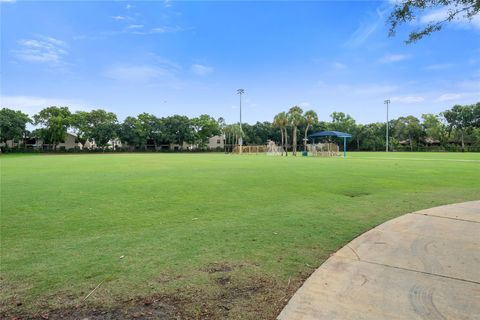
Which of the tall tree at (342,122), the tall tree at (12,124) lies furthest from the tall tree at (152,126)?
the tall tree at (342,122)

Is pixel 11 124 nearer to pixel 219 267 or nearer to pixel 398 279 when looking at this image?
pixel 219 267

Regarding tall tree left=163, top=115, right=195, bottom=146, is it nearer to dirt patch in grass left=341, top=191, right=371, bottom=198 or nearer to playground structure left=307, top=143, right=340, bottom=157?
playground structure left=307, top=143, right=340, bottom=157

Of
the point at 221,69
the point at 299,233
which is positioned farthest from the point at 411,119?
A: the point at 299,233

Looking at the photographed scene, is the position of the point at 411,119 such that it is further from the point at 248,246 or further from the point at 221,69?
the point at 248,246

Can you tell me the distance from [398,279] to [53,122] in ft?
236

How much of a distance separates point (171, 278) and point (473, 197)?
7.95 meters

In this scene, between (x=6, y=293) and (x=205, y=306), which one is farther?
(x=6, y=293)

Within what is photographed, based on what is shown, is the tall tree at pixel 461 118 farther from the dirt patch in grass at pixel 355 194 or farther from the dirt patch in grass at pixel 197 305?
the dirt patch in grass at pixel 197 305

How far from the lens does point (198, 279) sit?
11.1 feet

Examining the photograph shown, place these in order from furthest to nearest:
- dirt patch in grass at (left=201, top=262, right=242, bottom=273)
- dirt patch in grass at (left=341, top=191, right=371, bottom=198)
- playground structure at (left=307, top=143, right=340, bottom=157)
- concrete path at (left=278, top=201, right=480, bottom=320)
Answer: playground structure at (left=307, top=143, right=340, bottom=157) < dirt patch in grass at (left=341, top=191, right=371, bottom=198) < dirt patch in grass at (left=201, top=262, right=242, bottom=273) < concrete path at (left=278, top=201, right=480, bottom=320)

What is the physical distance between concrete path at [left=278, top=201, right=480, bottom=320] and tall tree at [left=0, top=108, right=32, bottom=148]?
69.5 m

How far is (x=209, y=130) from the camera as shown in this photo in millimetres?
78312

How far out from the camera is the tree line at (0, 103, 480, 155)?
216 ft

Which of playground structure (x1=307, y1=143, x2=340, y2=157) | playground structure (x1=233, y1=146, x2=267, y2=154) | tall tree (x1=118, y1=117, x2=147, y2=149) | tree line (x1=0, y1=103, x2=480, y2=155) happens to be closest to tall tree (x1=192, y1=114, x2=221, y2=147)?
tree line (x1=0, y1=103, x2=480, y2=155)
